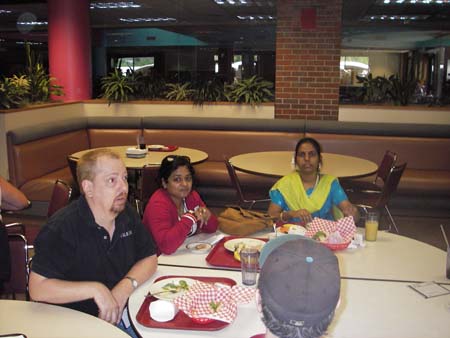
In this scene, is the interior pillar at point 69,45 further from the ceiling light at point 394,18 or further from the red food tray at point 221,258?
the red food tray at point 221,258

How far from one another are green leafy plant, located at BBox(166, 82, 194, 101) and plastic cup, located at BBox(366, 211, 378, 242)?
4.99 m

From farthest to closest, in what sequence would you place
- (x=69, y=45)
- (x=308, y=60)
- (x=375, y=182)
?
(x=69, y=45) → (x=308, y=60) → (x=375, y=182)

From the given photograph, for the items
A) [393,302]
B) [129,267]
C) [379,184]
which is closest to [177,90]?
[379,184]

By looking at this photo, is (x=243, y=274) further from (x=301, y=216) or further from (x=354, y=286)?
(x=301, y=216)

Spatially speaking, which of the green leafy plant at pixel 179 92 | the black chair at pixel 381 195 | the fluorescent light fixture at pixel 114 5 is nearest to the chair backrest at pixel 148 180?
the black chair at pixel 381 195

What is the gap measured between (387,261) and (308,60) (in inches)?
187

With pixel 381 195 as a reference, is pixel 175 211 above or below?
above

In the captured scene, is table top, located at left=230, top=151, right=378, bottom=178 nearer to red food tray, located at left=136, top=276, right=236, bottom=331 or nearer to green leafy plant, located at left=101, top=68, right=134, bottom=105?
red food tray, located at left=136, top=276, right=236, bottom=331

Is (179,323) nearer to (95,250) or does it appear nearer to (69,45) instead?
(95,250)

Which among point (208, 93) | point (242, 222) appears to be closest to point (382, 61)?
point (208, 93)

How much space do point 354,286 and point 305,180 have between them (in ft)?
4.63

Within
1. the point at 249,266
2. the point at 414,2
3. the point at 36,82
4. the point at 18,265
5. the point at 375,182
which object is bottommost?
the point at 375,182

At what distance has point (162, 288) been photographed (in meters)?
1.93

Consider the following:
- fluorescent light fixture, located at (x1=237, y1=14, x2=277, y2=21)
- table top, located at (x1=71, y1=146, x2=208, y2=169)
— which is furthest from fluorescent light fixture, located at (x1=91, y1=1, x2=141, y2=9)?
table top, located at (x1=71, y1=146, x2=208, y2=169)
